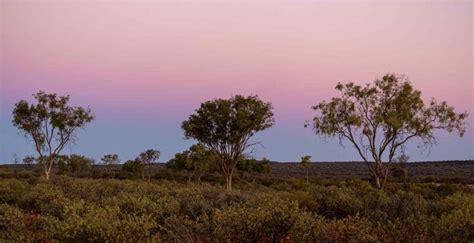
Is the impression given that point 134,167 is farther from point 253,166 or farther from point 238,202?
point 238,202

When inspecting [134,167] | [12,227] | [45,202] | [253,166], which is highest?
[134,167]

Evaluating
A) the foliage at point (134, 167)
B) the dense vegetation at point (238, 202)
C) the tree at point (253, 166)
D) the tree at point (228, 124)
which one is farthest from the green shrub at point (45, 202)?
the tree at point (253, 166)

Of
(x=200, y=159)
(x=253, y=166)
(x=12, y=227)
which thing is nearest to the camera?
(x=12, y=227)

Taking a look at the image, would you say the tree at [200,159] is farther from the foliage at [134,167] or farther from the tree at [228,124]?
the tree at [228,124]

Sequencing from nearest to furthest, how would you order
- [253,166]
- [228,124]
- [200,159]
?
[228,124], [200,159], [253,166]

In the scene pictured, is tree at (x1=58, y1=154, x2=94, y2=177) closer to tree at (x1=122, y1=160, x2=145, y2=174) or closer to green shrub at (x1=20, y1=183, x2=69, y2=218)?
tree at (x1=122, y1=160, x2=145, y2=174)

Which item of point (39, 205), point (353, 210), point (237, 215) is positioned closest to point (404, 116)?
point (353, 210)

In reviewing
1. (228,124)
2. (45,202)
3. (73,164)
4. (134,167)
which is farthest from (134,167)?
(45,202)

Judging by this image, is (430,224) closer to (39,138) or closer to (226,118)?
(226,118)

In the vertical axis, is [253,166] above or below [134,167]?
below

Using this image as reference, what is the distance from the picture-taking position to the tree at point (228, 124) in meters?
41.4

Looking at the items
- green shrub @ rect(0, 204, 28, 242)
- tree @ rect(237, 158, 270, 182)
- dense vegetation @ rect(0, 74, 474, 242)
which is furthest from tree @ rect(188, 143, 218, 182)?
green shrub @ rect(0, 204, 28, 242)

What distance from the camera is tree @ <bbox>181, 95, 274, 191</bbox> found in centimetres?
4141

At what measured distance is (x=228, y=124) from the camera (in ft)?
136
